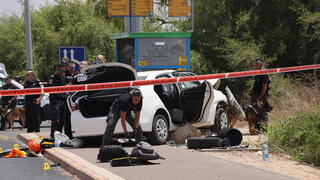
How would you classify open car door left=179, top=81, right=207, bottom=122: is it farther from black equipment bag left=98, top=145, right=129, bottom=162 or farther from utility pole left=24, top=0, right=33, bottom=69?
utility pole left=24, top=0, right=33, bottom=69

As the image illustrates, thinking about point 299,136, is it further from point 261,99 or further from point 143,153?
A: point 261,99

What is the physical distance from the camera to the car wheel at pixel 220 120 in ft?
47.8

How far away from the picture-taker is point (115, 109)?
37.8 ft

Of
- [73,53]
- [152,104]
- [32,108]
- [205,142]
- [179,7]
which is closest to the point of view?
[205,142]

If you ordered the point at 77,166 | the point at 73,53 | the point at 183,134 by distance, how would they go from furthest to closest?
the point at 73,53 < the point at 183,134 < the point at 77,166

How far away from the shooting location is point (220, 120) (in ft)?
48.1

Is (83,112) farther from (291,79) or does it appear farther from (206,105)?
(291,79)

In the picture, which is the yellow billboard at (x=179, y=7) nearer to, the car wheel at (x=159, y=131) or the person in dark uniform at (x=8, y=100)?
the person in dark uniform at (x=8, y=100)

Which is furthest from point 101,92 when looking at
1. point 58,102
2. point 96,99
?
point 58,102

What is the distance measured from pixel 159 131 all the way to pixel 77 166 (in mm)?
3347

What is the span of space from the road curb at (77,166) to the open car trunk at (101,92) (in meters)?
1.02

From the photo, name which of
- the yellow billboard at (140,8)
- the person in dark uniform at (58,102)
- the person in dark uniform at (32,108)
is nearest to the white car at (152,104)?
the person in dark uniform at (58,102)

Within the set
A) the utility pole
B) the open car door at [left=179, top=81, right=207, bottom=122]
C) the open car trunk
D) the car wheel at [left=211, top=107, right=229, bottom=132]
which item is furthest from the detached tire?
the utility pole

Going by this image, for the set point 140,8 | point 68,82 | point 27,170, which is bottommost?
point 27,170
